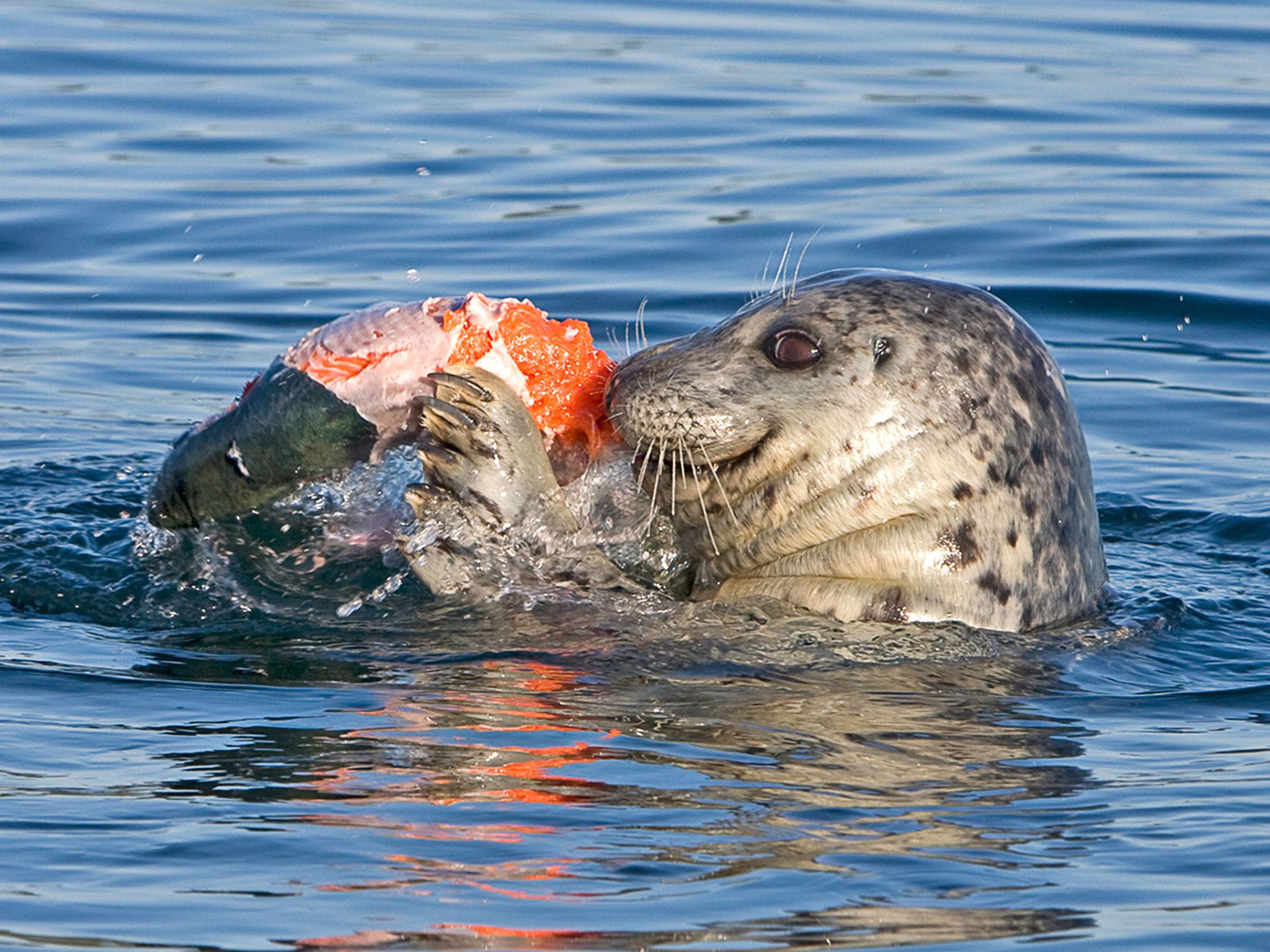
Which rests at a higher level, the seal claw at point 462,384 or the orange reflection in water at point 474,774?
the seal claw at point 462,384

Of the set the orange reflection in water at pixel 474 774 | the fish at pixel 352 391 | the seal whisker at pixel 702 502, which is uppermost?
the fish at pixel 352 391

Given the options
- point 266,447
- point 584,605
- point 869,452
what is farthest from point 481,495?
point 869,452

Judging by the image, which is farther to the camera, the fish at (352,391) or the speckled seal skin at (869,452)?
the speckled seal skin at (869,452)

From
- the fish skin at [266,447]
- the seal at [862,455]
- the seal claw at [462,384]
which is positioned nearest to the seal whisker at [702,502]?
the seal at [862,455]

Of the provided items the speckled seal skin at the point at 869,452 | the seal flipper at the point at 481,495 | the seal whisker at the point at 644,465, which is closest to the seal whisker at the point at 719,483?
the speckled seal skin at the point at 869,452

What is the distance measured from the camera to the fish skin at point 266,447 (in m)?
5.88

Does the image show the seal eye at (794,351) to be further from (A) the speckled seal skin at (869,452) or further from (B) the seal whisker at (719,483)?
(B) the seal whisker at (719,483)

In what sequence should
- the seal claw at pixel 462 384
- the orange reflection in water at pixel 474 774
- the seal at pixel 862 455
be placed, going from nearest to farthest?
the orange reflection in water at pixel 474 774, the seal claw at pixel 462 384, the seal at pixel 862 455

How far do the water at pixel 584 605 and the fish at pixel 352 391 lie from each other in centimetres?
28

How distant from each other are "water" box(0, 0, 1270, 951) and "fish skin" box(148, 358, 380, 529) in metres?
0.22

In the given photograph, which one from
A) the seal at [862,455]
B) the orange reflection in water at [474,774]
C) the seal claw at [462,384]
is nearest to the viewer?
the orange reflection in water at [474,774]

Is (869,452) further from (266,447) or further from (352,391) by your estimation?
(266,447)

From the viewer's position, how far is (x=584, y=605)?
6.15 meters

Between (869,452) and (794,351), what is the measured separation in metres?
0.35
